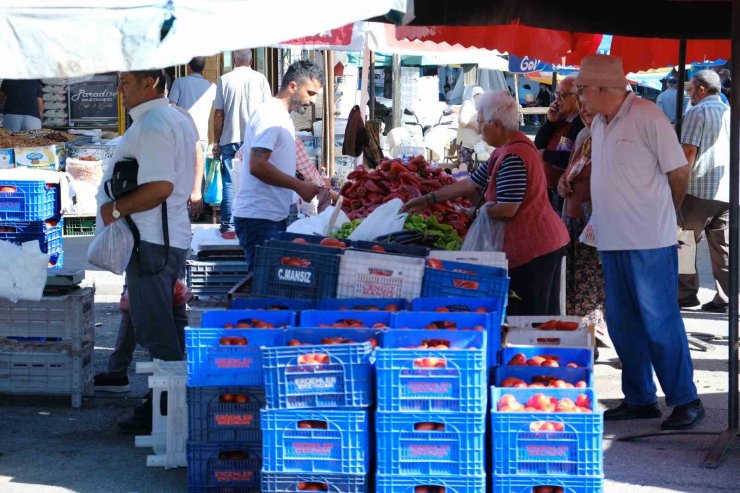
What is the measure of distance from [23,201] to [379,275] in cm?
393

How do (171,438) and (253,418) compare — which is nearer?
(253,418)

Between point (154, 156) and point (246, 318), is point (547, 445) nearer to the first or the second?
point (246, 318)

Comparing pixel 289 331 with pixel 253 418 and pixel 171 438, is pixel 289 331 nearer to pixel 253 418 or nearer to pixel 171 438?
pixel 253 418

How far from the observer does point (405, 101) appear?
86.8 feet

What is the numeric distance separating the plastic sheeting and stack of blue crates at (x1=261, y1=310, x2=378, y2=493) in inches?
54.7

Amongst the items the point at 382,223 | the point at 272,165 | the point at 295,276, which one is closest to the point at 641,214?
the point at 382,223

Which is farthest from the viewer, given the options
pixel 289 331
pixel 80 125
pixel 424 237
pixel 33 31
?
pixel 80 125

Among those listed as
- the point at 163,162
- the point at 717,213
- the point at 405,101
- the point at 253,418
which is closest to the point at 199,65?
the point at 717,213

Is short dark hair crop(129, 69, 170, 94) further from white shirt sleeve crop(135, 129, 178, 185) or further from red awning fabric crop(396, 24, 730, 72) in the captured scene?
red awning fabric crop(396, 24, 730, 72)

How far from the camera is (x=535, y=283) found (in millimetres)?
7172

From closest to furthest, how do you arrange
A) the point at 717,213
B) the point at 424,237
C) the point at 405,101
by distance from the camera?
1. the point at 424,237
2. the point at 717,213
3. the point at 405,101

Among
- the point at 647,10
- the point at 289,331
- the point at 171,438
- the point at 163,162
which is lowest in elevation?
the point at 171,438

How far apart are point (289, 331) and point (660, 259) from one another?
2.54 metres

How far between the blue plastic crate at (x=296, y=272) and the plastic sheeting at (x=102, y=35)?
191 centimetres
